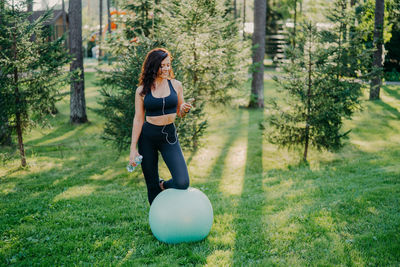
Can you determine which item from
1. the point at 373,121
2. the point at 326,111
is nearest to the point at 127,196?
the point at 326,111

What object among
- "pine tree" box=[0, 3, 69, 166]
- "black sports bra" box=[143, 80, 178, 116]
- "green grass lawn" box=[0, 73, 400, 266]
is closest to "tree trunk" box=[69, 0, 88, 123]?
"green grass lawn" box=[0, 73, 400, 266]

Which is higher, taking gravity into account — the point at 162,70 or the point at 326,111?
the point at 162,70

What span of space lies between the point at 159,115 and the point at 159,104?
0.48ft

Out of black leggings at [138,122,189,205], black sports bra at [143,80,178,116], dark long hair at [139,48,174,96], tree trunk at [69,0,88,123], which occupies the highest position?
tree trunk at [69,0,88,123]

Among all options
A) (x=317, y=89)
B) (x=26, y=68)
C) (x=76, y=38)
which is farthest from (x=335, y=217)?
(x=76, y=38)

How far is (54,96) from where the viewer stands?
841 cm

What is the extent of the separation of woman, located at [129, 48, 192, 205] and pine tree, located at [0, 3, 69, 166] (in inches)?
166

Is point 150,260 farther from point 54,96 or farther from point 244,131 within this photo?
→ point 244,131

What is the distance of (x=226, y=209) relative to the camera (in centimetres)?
614

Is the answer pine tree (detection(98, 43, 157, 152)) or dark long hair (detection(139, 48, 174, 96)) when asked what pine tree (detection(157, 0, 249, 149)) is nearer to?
pine tree (detection(98, 43, 157, 152))

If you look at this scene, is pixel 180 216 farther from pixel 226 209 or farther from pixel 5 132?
pixel 5 132

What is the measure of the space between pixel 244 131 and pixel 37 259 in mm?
10331

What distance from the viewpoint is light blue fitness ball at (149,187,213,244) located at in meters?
4.55

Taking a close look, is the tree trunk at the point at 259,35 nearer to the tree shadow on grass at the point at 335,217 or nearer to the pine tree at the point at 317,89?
the pine tree at the point at 317,89
